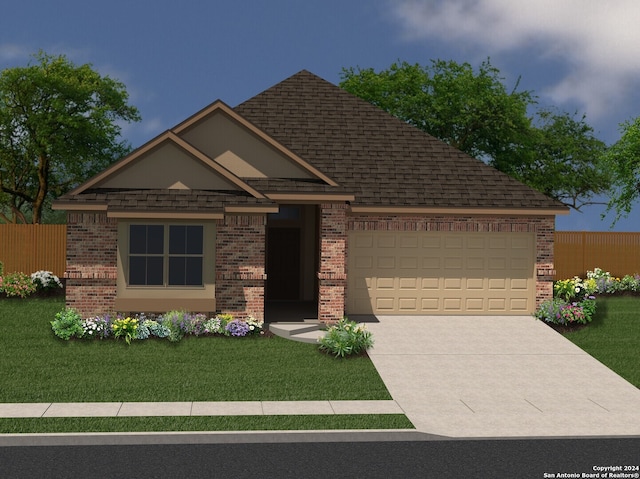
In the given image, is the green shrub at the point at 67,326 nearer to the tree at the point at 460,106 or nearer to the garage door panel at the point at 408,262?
the garage door panel at the point at 408,262

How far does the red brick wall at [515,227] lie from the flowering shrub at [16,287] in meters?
11.1

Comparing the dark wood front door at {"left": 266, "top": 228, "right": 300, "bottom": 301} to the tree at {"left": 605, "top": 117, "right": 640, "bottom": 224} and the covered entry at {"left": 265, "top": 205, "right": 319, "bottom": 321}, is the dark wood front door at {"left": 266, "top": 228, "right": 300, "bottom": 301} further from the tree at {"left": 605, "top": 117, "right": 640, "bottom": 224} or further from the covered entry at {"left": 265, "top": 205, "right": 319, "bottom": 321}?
the tree at {"left": 605, "top": 117, "right": 640, "bottom": 224}

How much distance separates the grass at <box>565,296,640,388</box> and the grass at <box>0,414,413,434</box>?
663 centimetres

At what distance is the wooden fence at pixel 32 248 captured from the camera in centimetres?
2981

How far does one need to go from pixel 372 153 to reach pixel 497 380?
10.4m

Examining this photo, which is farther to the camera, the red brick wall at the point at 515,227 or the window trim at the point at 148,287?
the red brick wall at the point at 515,227

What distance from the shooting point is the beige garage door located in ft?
73.2

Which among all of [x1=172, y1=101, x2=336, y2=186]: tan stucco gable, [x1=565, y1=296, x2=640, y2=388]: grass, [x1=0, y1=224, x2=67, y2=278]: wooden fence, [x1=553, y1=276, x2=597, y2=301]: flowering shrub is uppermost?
[x1=172, y1=101, x2=336, y2=186]: tan stucco gable

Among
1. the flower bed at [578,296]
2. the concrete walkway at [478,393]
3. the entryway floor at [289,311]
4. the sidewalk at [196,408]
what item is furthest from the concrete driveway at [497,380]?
the entryway floor at [289,311]

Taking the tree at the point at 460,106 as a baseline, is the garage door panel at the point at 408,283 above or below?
below

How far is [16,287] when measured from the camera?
23594 millimetres

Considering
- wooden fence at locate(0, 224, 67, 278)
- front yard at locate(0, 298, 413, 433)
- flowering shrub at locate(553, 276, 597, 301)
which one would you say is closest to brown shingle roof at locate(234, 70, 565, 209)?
flowering shrub at locate(553, 276, 597, 301)

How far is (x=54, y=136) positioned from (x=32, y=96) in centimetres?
283

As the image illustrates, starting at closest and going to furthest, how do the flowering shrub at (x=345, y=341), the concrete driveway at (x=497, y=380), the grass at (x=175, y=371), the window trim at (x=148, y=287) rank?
the concrete driveway at (x=497, y=380) → the grass at (x=175, y=371) → the flowering shrub at (x=345, y=341) → the window trim at (x=148, y=287)
